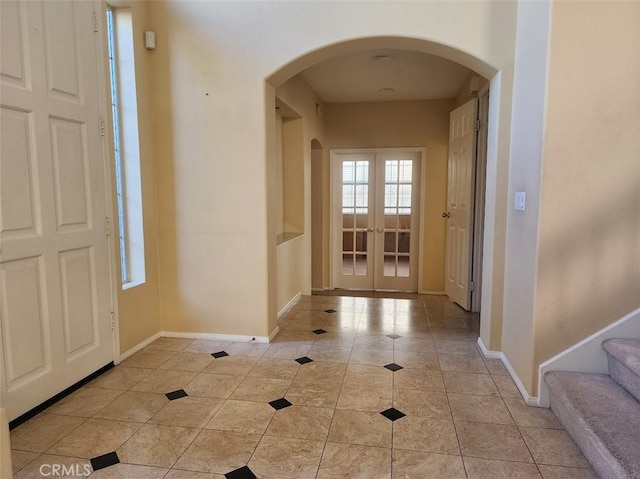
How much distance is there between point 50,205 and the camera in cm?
237

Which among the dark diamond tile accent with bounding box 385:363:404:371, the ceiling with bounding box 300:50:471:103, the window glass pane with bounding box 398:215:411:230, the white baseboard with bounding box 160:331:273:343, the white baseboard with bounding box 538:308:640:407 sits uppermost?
the ceiling with bounding box 300:50:471:103

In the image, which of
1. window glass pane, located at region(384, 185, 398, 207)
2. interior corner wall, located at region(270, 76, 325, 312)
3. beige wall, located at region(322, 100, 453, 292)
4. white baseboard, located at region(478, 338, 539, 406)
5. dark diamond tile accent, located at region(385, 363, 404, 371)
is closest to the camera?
white baseboard, located at region(478, 338, 539, 406)

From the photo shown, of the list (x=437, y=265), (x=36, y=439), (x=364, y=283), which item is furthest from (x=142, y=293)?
(x=437, y=265)

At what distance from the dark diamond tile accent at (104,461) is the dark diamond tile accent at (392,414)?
4.56ft

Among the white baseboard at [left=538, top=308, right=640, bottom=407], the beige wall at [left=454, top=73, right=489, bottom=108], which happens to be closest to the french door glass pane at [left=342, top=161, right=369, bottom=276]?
the beige wall at [left=454, top=73, right=489, bottom=108]

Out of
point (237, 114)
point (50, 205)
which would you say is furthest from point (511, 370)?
point (50, 205)

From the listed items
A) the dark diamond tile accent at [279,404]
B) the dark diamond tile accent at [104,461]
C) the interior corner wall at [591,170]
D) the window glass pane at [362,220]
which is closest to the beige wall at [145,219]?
the dark diamond tile accent at [104,461]

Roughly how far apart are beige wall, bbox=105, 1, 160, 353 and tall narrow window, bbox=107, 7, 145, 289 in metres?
0.04

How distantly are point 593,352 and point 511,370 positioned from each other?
0.63 m

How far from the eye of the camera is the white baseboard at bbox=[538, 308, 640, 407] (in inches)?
86.4

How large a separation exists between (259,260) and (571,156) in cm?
230

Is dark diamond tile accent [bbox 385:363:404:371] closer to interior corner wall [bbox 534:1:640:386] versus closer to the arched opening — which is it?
the arched opening

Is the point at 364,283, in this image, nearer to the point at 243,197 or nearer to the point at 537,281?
the point at 243,197

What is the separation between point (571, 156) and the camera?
7.15ft
